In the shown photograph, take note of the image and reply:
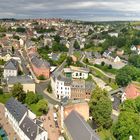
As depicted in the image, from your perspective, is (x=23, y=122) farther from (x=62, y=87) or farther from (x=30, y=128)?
(x=62, y=87)

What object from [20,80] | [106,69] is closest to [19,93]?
[20,80]

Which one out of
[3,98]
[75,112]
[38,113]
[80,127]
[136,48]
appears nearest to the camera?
[80,127]

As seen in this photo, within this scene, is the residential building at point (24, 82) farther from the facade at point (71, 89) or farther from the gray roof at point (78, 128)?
the gray roof at point (78, 128)

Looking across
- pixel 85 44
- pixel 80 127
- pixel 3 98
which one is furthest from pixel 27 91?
pixel 85 44

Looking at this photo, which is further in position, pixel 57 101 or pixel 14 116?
pixel 57 101

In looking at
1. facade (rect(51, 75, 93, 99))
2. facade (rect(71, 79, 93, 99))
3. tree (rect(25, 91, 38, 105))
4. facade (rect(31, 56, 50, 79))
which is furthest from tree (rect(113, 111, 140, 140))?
facade (rect(31, 56, 50, 79))

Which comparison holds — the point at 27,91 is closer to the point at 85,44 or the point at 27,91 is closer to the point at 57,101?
the point at 57,101

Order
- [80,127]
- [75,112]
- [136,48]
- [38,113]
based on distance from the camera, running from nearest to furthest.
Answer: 1. [80,127]
2. [75,112]
3. [38,113]
4. [136,48]
